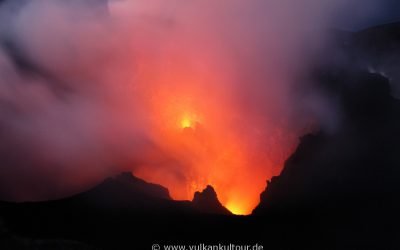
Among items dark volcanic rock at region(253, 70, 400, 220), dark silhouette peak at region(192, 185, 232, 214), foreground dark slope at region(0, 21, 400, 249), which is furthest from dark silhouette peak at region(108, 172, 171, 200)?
dark volcanic rock at region(253, 70, 400, 220)

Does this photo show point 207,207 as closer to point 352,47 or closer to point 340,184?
point 340,184

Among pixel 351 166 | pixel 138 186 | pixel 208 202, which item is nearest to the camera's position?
pixel 208 202

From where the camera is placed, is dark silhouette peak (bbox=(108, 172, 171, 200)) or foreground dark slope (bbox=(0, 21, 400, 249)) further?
dark silhouette peak (bbox=(108, 172, 171, 200))

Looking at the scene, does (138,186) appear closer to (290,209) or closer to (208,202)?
(208,202)

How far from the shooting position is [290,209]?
884 inches

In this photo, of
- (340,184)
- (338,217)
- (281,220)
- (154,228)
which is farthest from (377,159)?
(154,228)

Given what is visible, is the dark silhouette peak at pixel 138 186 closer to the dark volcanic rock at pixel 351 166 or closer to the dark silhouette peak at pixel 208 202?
the dark silhouette peak at pixel 208 202

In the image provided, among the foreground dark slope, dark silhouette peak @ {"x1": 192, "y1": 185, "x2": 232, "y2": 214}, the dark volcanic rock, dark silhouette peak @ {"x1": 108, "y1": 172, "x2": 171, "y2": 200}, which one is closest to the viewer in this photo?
the foreground dark slope

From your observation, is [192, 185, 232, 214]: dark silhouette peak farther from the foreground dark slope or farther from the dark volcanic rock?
the dark volcanic rock

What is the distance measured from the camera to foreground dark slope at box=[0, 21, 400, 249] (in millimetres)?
20109

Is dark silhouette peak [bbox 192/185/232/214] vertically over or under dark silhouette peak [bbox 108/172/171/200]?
under

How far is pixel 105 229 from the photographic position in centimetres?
2094

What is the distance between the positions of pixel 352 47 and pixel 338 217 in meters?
19.3

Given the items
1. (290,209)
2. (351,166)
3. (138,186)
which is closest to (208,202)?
(138,186)
